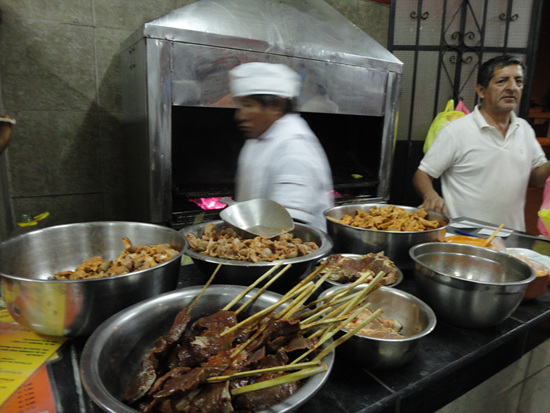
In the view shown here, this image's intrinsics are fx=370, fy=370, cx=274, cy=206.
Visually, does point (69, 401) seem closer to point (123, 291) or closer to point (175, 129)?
point (123, 291)

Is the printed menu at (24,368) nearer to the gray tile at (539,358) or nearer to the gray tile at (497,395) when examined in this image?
the gray tile at (497,395)

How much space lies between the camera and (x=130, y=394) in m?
0.80

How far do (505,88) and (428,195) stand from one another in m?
1.08

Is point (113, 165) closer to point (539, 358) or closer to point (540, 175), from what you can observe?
point (539, 358)

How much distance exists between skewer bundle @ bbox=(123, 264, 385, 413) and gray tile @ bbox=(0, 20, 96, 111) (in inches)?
121

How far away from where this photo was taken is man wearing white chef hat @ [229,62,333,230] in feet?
7.22

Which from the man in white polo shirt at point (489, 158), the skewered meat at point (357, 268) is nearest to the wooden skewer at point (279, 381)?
the skewered meat at point (357, 268)

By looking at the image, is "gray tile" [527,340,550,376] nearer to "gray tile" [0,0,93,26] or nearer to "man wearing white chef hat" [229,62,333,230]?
"man wearing white chef hat" [229,62,333,230]

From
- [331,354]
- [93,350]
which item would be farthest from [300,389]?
[93,350]

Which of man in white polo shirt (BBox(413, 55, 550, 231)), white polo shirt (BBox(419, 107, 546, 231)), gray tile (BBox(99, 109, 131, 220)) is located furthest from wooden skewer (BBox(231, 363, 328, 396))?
gray tile (BBox(99, 109, 131, 220))

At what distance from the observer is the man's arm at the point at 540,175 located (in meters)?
3.16

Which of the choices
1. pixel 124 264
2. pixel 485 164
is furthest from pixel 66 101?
pixel 485 164

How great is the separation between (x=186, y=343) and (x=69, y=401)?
0.98 ft

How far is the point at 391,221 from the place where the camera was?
1.80 m
